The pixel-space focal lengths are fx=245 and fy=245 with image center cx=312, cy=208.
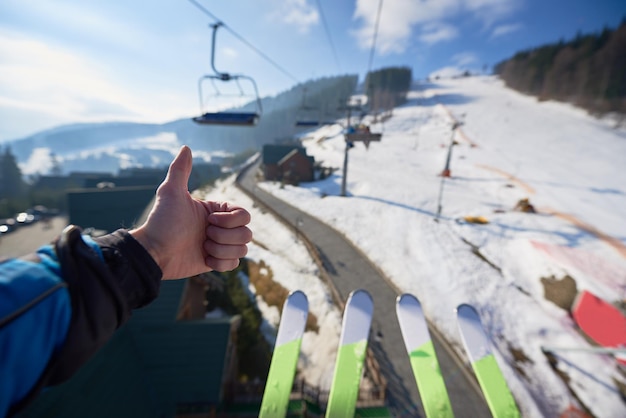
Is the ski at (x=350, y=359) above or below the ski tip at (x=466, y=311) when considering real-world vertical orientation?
below

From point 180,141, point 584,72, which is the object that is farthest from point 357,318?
point 180,141

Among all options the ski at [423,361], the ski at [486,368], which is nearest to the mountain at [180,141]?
the ski at [423,361]

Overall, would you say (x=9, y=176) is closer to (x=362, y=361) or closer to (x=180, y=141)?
(x=362, y=361)

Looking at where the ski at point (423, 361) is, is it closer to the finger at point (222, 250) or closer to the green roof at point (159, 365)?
the finger at point (222, 250)

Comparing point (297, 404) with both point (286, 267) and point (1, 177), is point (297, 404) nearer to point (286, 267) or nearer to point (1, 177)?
point (286, 267)

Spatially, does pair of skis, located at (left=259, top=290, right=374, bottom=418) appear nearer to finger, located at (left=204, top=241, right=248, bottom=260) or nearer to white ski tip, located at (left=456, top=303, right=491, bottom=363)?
white ski tip, located at (left=456, top=303, right=491, bottom=363)
